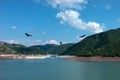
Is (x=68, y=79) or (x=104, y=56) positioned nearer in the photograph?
(x=68, y=79)

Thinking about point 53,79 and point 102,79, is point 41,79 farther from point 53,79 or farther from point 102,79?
point 102,79

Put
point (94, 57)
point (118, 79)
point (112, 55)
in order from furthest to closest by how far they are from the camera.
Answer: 1. point (94, 57)
2. point (112, 55)
3. point (118, 79)

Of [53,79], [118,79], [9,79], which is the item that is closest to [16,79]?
[9,79]

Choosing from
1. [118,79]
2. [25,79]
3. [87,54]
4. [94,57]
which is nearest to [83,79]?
[118,79]

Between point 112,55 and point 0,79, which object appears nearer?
point 0,79

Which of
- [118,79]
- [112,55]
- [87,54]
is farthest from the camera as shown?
[87,54]

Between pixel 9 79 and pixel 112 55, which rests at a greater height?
pixel 112 55

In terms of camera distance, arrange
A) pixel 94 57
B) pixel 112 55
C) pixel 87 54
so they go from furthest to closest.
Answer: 1. pixel 87 54
2. pixel 94 57
3. pixel 112 55

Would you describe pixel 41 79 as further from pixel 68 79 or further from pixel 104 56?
pixel 104 56

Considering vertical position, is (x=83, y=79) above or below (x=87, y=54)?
below
